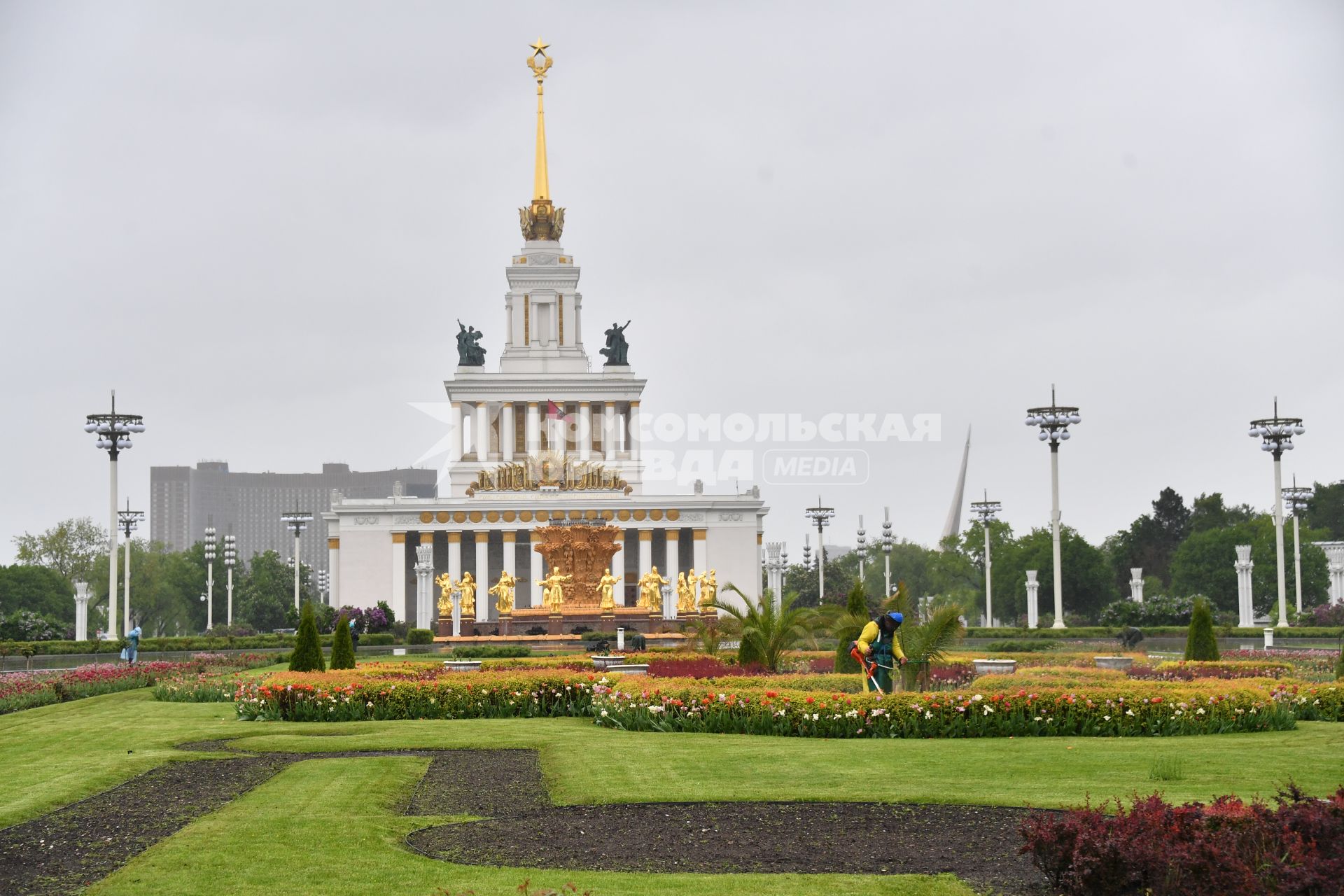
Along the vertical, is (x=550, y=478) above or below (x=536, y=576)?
above

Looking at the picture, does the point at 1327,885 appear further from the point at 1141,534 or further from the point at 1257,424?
the point at 1141,534

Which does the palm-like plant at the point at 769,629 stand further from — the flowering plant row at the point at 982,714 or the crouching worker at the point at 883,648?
the flowering plant row at the point at 982,714

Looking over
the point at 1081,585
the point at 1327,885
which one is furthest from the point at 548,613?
the point at 1327,885

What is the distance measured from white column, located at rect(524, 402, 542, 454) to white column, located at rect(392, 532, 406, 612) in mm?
12588

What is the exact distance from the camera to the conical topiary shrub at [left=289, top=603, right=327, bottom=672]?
93.1 feet

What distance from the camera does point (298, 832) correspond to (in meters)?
12.5

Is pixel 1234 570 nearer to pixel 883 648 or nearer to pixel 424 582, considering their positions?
pixel 424 582

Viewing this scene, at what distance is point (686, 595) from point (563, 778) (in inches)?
1865

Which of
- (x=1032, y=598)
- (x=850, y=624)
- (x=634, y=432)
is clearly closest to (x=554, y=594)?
(x=1032, y=598)

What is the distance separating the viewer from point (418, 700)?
24172mm

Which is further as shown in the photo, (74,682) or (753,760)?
(74,682)

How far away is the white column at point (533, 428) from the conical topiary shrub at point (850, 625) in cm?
6444

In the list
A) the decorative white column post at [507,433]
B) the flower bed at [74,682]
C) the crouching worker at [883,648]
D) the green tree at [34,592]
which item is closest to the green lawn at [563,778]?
the crouching worker at [883,648]

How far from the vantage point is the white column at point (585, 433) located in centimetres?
9000
